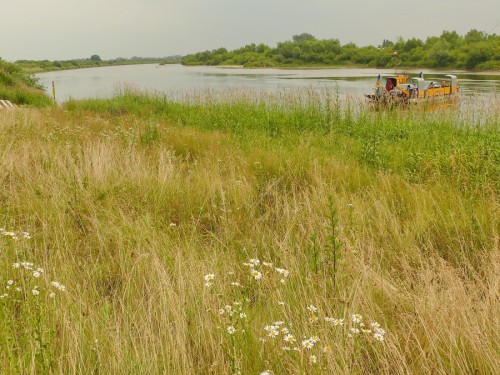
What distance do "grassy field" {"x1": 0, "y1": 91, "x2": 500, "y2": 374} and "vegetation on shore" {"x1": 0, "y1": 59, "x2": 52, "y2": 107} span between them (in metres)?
10.9

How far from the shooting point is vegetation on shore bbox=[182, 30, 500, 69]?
6266 cm

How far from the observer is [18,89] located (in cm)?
1856

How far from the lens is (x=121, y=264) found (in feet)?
8.90

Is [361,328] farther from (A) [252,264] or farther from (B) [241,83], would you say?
(B) [241,83]

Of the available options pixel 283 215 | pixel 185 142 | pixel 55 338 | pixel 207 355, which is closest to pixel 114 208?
pixel 283 215

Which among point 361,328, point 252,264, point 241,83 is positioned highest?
point 241,83

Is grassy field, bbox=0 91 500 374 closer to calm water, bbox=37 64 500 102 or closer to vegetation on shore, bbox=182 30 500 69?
calm water, bbox=37 64 500 102

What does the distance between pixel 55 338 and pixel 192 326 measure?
67 cm

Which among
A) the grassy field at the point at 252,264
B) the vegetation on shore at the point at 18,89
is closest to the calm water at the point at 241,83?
the vegetation on shore at the point at 18,89

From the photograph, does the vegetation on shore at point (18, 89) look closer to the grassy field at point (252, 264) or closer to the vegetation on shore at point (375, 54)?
the grassy field at point (252, 264)

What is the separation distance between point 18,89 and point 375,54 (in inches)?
3262

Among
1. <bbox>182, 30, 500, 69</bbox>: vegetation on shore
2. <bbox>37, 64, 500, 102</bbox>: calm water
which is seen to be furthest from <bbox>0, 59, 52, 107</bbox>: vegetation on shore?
<bbox>182, 30, 500, 69</bbox>: vegetation on shore

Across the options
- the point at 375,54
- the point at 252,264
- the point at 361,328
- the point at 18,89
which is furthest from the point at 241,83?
the point at 375,54

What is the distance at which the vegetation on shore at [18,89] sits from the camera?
1620 centimetres
